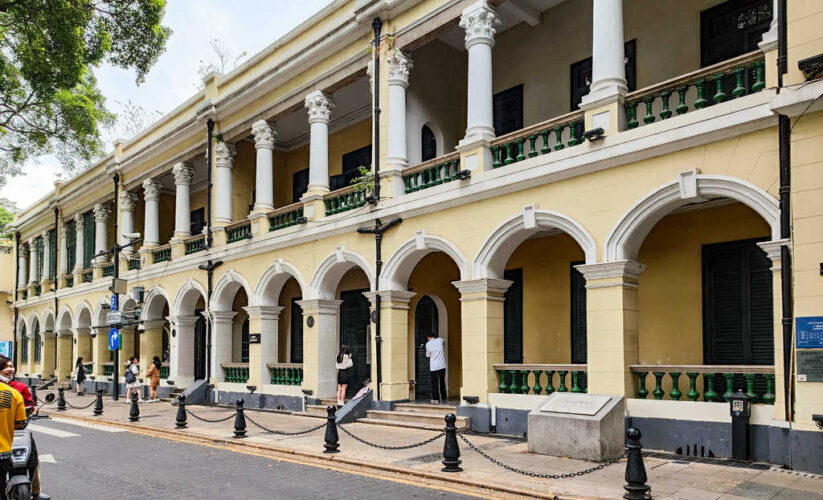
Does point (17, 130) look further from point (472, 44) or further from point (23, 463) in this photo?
point (23, 463)

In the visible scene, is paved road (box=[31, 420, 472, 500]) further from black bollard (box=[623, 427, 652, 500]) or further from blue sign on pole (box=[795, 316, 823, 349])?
blue sign on pole (box=[795, 316, 823, 349])

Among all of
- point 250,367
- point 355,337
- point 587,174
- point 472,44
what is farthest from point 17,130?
point 587,174

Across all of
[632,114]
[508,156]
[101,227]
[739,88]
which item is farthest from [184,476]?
[101,227]

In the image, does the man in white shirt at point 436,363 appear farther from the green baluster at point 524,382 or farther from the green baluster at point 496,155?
the green baluster at point 496,155

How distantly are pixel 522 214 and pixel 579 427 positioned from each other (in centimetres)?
424

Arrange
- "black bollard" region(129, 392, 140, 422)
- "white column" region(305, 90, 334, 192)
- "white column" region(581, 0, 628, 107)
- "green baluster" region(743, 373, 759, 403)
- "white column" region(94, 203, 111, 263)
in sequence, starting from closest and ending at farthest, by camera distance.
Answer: "green baluster" region(743, 373, 759, 403), "white column" region(581, 0, 628, 107), "black bollard" region(129, 392, 140, 422), "white column" region(305, 90, 334, 192), "white column" region(94, 203, 111, 263)

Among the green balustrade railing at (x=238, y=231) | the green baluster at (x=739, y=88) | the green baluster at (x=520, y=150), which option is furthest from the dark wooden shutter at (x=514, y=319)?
the green balustrade railing at (x=238, y=231)

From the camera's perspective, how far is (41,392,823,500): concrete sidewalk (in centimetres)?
808

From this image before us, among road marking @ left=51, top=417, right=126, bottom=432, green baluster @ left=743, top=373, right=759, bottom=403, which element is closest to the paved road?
road marking @ left=51, top=417, right=126, bottom=432

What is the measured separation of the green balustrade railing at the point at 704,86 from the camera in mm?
10055

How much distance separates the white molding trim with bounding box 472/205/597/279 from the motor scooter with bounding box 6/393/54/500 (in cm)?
834

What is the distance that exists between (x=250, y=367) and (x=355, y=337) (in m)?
3.11

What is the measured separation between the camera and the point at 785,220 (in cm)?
924

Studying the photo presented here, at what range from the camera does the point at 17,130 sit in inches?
784
